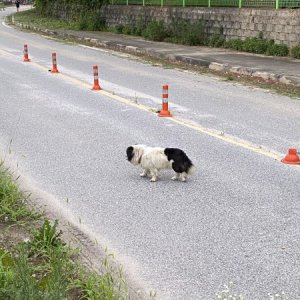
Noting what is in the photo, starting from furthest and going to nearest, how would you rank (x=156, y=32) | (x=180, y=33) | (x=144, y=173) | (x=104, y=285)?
(x=156, y=32)
(x=180, y=33)
(x=144, y=173)
(x=104, y=285)

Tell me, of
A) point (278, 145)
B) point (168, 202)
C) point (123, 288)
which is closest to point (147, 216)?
point (168, 202)

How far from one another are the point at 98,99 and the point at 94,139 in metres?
3.60

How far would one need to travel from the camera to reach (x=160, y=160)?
6605mm

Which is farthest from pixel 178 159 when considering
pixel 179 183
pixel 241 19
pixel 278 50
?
pixel 241 19

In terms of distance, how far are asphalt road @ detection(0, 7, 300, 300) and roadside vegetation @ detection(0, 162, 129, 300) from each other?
0.43 m

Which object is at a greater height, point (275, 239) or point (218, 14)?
point (218, 14)

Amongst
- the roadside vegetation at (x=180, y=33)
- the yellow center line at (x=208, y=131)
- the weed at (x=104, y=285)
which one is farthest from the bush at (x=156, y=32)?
the weed at (x=104, y=285)

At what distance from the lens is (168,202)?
19.7 feet

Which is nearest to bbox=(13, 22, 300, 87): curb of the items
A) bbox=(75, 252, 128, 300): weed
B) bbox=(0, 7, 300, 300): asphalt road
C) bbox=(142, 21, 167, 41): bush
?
bbox=(0, 7, 300, 300): asphalt road

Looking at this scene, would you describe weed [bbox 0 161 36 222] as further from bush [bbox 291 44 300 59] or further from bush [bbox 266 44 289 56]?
bush [bbox 266 44 289 56]

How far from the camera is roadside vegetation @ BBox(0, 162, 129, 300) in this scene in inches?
138

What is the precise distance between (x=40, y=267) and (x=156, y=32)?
2254 cm

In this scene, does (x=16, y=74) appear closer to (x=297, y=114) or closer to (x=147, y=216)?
(x=297, y=114)

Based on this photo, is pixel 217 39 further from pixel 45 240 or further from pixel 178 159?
pixel 45 240
